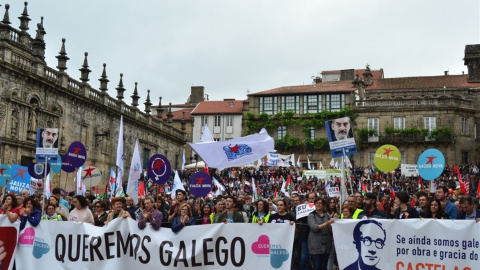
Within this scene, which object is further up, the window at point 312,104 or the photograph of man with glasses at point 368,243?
the window at point 312,104

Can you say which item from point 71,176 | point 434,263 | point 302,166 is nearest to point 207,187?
point 434,263

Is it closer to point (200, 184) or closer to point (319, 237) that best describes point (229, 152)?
point (200, 184)

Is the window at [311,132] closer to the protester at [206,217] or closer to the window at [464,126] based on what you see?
the window at [464,126]

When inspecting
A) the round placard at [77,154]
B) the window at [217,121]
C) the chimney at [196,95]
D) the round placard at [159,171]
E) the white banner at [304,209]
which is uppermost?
the chimney at [196,95]

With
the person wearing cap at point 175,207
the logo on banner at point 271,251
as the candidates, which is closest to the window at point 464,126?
the person wearing cap at point 175,207

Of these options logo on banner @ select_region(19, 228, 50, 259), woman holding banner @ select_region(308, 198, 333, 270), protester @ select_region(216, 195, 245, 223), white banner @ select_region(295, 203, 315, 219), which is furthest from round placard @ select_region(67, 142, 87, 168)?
woman holding banner @ select_region(308, 198, 333, 270)

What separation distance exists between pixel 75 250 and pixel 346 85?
5095cm

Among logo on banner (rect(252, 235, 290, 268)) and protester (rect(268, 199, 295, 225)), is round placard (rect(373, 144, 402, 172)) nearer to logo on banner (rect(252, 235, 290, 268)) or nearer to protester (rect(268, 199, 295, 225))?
protester (rect(268, 199, 295, 225))

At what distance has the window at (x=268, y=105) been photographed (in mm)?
58688

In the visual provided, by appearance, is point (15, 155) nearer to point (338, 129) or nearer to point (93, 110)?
point (93, 110)

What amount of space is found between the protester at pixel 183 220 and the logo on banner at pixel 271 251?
127cm

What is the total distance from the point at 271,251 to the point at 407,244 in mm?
2126

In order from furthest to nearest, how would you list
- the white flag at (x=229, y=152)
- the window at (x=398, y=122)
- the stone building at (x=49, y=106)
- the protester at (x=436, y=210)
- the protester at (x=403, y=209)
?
the window at (x=398, y=122) → the stone building at (x=49, y=106) → the white flag at (x=229, y=152) → the protester at (x=403, y=209) → the protester at (x=436, y=210)

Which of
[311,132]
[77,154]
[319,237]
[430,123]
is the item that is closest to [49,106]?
[77,154]
